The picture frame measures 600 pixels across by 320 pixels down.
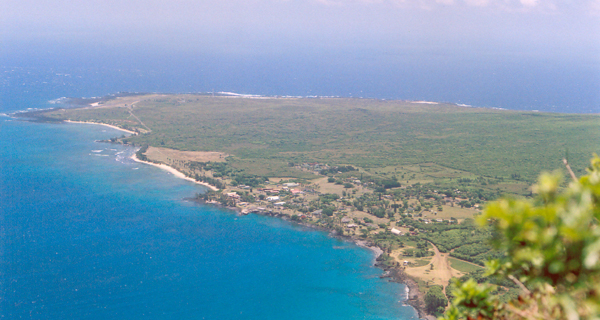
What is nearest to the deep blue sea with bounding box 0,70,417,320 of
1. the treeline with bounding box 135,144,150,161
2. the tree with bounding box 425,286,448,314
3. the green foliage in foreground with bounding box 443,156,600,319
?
the tree with bounding box 425,286,448,314

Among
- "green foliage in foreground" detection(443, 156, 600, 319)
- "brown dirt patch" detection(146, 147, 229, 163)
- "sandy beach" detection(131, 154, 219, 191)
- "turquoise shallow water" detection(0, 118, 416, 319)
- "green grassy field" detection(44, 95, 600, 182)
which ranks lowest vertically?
"turquoise shallow water" detection(0, 118, 416, 319)

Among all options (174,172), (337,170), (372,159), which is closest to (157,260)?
(174,172)

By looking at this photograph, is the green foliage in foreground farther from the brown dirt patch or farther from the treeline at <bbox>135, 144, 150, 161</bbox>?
the treeline at <bbox>135, 144, 150, 161</bbox>

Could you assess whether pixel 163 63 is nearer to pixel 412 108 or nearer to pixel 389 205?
pixel 412 108

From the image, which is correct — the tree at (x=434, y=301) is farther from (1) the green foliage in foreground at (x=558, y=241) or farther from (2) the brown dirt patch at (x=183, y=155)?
(2) the brown dirt patch at (x=183, y=155)

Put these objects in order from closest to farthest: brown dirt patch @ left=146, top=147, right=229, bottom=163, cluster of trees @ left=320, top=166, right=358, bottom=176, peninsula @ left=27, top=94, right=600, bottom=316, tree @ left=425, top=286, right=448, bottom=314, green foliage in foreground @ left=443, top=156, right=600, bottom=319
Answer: green foliage in foreground @ left=443, top=156, right=600, bottom=319, tree @ left=425, top=286, right=448, bottom=314, peninsula @ left=27, top=94, right=600, bottom=316, cluster of trees @ left=320, top=166, right=358, bottom=176, brown dirt patch @ left=146, top=147, right=229, bottom=163

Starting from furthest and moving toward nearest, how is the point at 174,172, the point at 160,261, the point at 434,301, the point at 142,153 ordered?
the point at 142,153 → the point at 174,172 → the point at 160,261 → the point at 434,301

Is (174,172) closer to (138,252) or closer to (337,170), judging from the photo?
(337,170)
